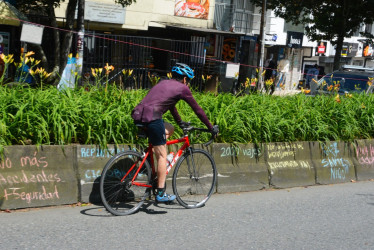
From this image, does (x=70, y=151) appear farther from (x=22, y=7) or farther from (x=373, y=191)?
(x=22, y=7)

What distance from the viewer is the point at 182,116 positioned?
7.90 metres

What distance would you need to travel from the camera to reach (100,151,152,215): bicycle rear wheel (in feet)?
20.4

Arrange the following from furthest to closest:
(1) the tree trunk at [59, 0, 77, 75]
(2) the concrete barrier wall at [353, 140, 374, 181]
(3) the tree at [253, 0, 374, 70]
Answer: (3) the tree at [253, 0, 374, 70] < (1) the tree trunk at [59, 0, 77, 75] < (2) the concrete barrier wall at [353, 140, 374, 181]

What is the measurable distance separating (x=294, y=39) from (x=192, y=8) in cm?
1152

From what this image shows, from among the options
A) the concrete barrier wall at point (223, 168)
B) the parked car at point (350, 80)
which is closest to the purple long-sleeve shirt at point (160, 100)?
the concrete barrier wall at point (223, 168)

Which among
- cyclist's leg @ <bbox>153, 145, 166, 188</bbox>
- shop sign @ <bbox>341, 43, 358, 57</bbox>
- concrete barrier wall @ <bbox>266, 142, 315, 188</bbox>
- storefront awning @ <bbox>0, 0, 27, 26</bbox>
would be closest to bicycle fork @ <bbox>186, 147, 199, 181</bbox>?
cyclist's leg @ <bbox>153, 145, 166, 188</bbox>

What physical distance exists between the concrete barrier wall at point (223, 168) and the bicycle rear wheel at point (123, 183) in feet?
1.46

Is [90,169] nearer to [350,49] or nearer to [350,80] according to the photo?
[350,80]

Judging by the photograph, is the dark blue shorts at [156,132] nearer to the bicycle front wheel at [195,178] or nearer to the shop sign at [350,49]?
the bicycle front wheel at [195,178]

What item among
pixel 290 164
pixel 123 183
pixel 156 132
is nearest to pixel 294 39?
pixel 290 164

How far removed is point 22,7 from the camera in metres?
18.2

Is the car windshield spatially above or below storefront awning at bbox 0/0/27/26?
below

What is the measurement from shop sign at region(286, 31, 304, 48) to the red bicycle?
28797 millimetres

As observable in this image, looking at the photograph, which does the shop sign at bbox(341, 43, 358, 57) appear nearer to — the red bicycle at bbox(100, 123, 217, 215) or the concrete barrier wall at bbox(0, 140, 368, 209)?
the concrete barrier wall at bbox(0, 140, 368, 209)
